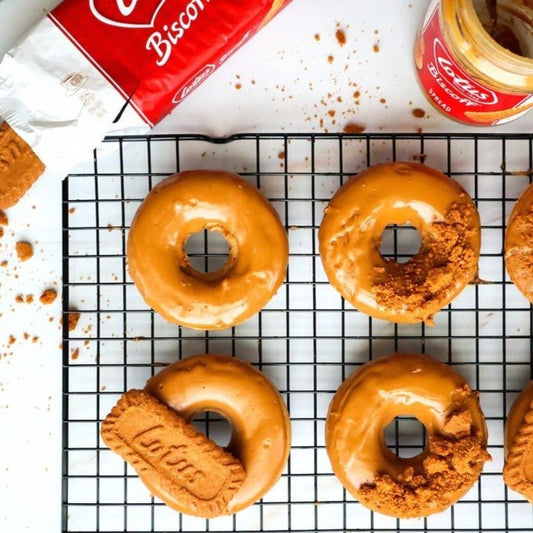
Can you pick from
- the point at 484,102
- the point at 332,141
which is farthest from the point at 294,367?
the point at 484,102

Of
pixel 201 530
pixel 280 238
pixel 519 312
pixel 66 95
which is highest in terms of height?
pixel 66 95

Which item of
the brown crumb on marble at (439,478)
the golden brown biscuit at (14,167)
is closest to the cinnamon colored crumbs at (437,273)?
the brown crumb on marble at (439,478)

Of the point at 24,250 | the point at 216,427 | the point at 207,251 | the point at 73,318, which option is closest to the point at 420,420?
the point at 216,427

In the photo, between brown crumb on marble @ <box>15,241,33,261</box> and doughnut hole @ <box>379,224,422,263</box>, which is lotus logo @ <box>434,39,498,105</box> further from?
brown crumb on marble @ <box>15,241,33,261</box>

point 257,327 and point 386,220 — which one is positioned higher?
point 386,220

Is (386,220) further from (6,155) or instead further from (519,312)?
(6,155)

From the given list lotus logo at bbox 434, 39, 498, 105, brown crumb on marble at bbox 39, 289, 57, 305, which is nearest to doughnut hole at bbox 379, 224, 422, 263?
lotus logo at bbox 434, 39, 498, 105
